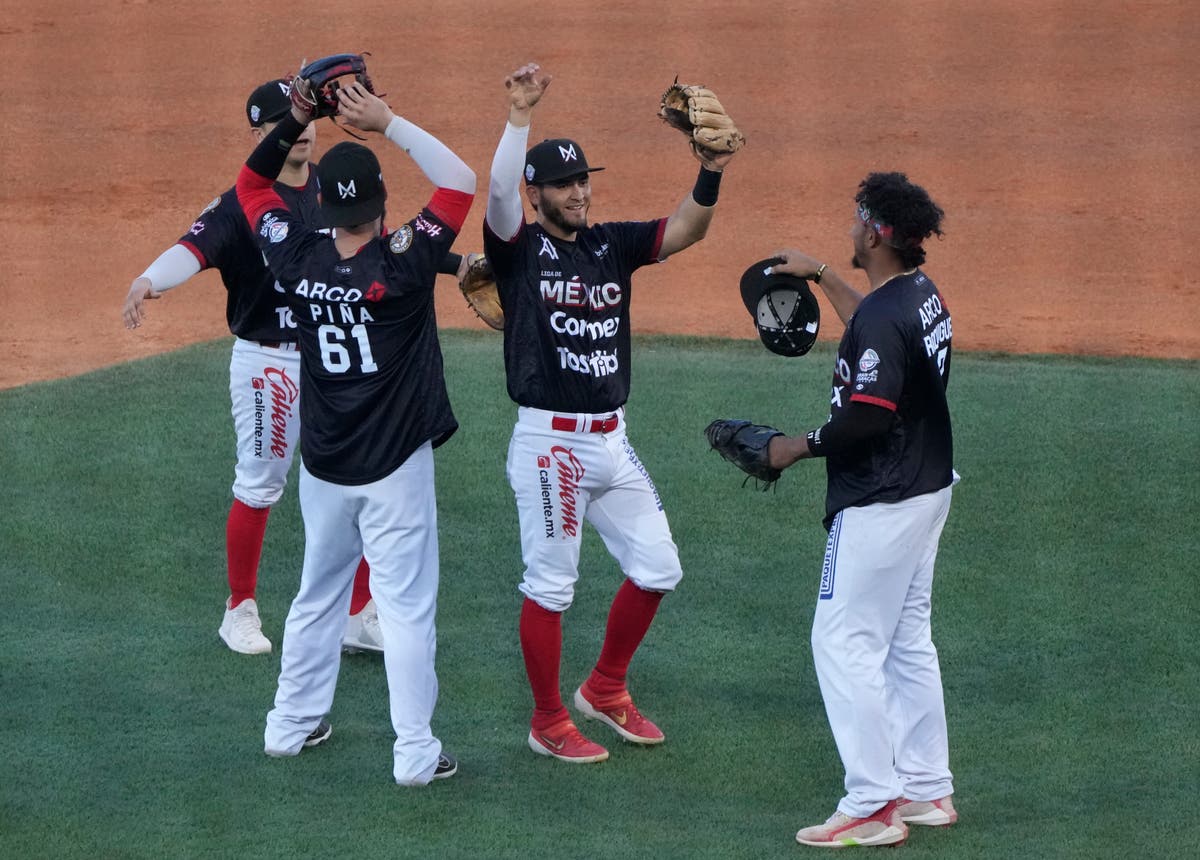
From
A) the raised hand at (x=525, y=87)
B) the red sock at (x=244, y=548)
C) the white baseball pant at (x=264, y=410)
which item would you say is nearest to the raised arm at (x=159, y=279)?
the white baseball pant at (x=264, y=410)

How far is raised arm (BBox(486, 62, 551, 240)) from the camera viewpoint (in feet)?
14.1

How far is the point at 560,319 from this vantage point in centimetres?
470

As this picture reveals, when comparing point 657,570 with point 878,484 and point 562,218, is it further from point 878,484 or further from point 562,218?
point 562,218

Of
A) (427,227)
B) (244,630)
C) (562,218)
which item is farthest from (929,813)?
(244,630)

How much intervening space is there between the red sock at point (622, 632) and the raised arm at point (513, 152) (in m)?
1.24

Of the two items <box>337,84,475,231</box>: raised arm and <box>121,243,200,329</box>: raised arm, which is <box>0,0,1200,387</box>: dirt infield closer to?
<box>121,243,200,329</box>: raised arm

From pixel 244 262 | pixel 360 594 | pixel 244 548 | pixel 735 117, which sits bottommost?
pixel 360 594

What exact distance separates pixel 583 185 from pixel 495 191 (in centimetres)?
37

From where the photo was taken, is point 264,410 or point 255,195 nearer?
point 255,195

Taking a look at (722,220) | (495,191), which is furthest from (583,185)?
(722,220)

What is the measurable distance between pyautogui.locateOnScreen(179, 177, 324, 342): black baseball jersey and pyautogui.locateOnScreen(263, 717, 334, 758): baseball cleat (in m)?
1.45

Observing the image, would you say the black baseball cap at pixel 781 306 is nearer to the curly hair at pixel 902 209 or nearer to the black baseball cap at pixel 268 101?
the curly hair at pixel 902 209

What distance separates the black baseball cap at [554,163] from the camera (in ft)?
15.3

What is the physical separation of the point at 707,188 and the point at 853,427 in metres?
1.09
